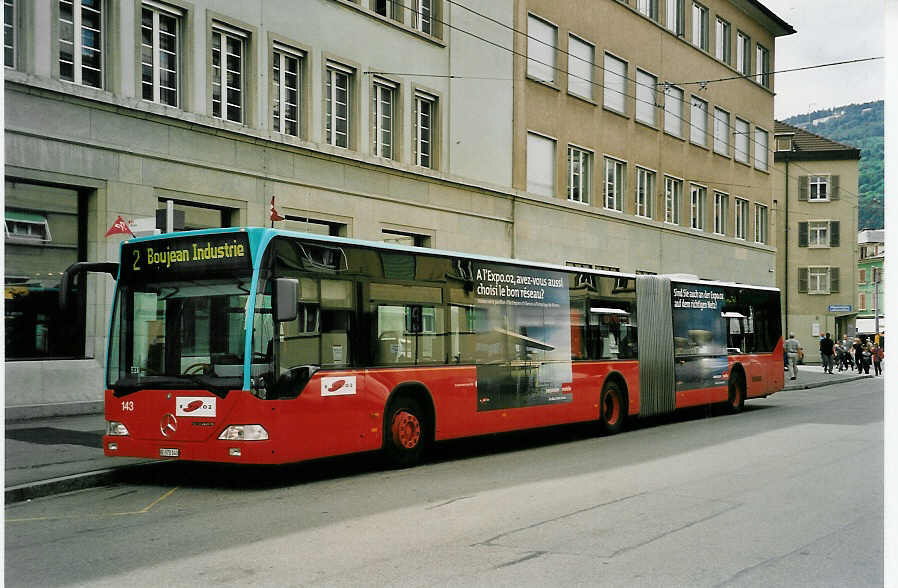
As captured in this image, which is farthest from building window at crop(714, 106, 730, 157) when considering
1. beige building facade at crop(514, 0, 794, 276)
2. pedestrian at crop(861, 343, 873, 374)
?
pedestrian at crop(861, 343, 873, 374)

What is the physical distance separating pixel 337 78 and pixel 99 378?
30.4ft

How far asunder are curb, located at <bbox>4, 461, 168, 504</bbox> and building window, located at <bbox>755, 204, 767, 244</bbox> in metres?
40.3

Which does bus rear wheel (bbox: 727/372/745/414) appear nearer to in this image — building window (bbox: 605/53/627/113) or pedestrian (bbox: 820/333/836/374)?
building window (bbox: 605/53/627/113)

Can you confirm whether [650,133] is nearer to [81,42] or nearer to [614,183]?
[614,183]

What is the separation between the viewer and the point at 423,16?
25984 mm

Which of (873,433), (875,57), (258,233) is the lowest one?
(873,433)

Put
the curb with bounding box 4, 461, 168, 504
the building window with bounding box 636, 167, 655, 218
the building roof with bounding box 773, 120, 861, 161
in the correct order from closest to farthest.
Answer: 1. the curb with bounding box 4, 461, 168, 504
2. the building window with bounding box 636, 167, 655, 218
3. the building roof with bounding box 773, 120, 861, 161

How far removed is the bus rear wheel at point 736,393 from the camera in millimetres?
22750

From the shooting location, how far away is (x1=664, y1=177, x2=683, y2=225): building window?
129 feet

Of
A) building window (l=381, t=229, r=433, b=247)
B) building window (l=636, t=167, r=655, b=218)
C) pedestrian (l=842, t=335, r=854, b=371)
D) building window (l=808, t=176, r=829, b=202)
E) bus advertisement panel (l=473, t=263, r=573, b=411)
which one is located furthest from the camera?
building window (l=808, t=176, r=829, b=202)

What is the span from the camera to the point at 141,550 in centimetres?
757

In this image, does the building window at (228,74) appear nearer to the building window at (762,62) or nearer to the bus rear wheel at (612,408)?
the bus rear wheel at (612,408)

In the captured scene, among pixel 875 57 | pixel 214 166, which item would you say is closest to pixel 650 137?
pixel 214 166

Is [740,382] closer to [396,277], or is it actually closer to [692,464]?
[692,464]
